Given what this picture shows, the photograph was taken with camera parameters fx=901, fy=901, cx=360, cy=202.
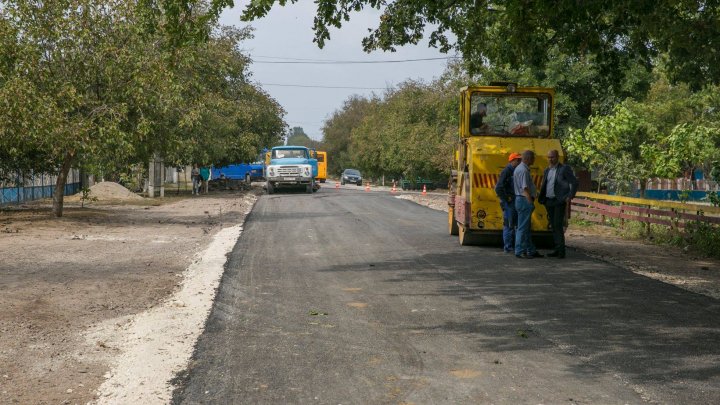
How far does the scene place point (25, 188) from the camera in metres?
35.4

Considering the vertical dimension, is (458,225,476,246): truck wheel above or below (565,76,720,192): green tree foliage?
below

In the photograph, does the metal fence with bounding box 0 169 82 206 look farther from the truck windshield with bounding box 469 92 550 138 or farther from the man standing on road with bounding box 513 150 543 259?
the man standing on road with bounding box 513 150 543 259

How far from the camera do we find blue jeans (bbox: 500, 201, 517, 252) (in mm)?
16500

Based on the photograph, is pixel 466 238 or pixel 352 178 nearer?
pixel 466 238

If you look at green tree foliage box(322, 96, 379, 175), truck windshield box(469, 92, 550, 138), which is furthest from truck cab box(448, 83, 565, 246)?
green tree foliage box(322, 96, 379, 175)

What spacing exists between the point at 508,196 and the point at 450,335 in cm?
824

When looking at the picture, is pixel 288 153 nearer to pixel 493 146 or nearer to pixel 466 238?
pixel 466 238

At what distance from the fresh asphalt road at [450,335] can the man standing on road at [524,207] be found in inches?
25.1

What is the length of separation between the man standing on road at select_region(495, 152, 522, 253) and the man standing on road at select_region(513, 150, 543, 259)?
0.29m

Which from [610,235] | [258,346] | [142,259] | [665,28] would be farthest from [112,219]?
[258,346]

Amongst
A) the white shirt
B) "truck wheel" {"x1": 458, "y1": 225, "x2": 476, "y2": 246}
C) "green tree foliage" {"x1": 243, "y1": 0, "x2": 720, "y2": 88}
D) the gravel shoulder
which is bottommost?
the gravel shoulder

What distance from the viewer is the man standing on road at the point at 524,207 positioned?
15812mm

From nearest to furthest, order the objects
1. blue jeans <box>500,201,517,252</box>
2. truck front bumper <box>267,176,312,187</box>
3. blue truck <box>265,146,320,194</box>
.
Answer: blue jeans <box>500,201,517,252</box>
blue truck <box>265,146,320,194</box>
truck front bumper <box>267,176,312,187</box>

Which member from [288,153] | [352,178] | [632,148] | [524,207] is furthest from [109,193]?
[352,178]
